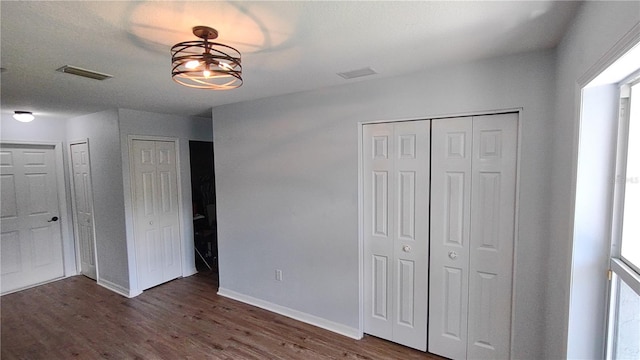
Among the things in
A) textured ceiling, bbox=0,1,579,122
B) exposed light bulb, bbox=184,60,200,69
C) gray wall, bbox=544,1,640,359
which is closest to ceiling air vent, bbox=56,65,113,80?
textured ceiling, bbox=0,1,579,122

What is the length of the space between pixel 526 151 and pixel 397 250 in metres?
1.25

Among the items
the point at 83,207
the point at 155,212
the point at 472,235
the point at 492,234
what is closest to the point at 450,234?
the point at 472,235

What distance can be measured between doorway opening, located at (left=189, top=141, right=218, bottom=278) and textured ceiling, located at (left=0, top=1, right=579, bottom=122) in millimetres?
2866

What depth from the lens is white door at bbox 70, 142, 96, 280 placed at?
13.9 ft

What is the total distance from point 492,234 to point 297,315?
209 centimetres

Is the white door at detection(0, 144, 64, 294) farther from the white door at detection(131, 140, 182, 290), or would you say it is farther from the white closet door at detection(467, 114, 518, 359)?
the white closet door at detection(467, 114, 518, 359)

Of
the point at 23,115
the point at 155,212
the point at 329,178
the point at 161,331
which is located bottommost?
the point at 161,331

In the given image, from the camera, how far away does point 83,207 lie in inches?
174

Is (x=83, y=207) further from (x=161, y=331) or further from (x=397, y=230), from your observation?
(x=397, y=230)

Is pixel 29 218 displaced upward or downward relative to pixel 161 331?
upward

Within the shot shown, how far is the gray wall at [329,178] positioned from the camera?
80.5 inches

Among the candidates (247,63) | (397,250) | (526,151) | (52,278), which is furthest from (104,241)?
(526,151)

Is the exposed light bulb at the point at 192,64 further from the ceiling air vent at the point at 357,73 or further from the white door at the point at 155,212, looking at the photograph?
the white door at the point at 155,212

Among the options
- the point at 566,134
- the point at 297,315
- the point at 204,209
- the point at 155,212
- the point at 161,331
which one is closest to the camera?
the point at 566,134
